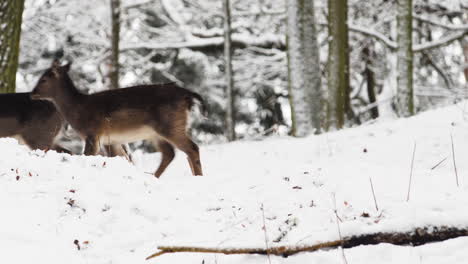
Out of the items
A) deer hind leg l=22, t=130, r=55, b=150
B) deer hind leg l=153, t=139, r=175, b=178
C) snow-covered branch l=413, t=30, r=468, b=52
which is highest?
snow-covered branch l=413, t=30, r=468, b=52

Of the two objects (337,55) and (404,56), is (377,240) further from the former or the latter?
(404,56)

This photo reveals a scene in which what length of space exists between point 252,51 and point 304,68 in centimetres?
801

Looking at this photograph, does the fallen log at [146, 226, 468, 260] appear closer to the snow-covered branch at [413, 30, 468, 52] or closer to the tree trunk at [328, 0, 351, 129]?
the tree trunk at [328, 0, 351, 129]

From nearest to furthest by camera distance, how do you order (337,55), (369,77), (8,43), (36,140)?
(36,140)
(8,43)
(337,55)
(369,77)

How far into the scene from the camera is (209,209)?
4.23 metres

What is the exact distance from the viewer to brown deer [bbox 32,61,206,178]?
22.9ft

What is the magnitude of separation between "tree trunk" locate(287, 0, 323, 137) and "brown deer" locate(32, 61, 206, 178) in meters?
3.12

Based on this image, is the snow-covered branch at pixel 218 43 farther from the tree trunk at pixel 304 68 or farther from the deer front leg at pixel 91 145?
the deer front leg at pixel 91 145

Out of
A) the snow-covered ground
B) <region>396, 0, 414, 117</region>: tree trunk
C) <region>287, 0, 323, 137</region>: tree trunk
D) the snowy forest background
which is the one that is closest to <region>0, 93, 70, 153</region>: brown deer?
the snow-covered ground

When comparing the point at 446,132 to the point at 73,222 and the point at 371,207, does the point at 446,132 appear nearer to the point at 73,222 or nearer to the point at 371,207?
the point at 371,207

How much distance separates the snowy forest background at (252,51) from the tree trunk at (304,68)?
64 cm

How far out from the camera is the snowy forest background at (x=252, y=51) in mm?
13086

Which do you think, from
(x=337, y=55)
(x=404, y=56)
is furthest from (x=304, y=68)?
(x=404, y=56)

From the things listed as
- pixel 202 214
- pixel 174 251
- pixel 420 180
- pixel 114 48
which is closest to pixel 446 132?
pixel 420 180
